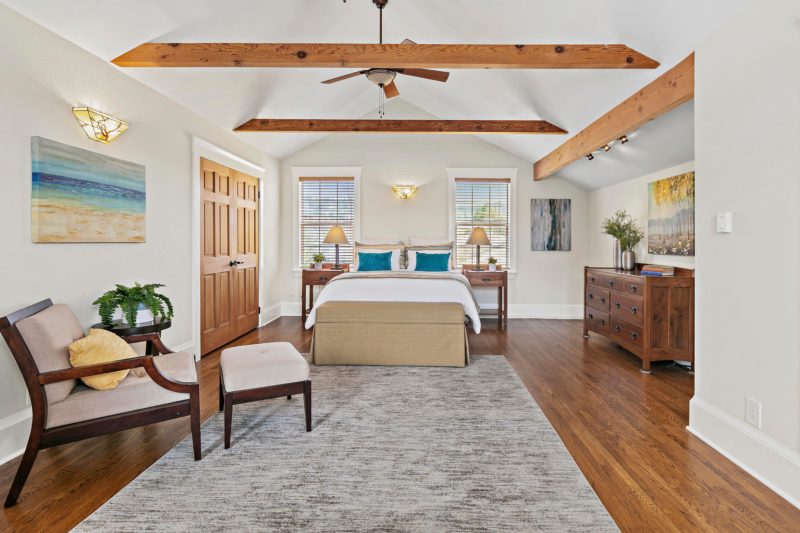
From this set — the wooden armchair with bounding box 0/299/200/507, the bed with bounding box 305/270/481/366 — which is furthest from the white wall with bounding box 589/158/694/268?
the wooden armchair with bounding box 0/299/200/507

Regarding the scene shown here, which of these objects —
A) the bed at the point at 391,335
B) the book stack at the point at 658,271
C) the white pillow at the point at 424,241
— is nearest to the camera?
the bed at the point at 391,335

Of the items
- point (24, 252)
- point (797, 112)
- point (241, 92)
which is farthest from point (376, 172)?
point (797, 112)

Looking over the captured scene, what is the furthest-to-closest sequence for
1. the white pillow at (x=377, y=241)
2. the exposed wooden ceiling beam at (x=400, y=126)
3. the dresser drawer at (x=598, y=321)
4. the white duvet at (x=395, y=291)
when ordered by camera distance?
1. the white pillow at (x=377, y=241)
2. the exposed wooden ceiling beam at (x=400, y=126)
3. the dresser drawer at (x=598, y=321)
4. the white duvet at (x=395, y=291)

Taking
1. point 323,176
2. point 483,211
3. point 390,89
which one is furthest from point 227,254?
point 483,211

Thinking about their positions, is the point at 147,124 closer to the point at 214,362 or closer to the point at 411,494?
the point at 214,362

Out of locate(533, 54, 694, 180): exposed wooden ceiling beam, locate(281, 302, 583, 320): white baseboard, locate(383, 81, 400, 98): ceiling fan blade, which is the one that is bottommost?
locate(281, 302, 583, 320): white baseboard

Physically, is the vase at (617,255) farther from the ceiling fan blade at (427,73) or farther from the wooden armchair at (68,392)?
the wooden armchair at (68,392)

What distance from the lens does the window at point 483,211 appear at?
22.5 ft

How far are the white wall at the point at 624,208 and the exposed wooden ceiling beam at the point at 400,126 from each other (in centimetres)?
124

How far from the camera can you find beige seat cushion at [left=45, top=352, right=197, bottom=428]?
2.00 meters

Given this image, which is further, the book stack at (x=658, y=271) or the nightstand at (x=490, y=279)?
the nightstand at (x=490, y=279)

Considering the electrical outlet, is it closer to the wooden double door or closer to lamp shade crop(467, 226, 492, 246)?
lamp shade crop(467, 226, 492, 246)

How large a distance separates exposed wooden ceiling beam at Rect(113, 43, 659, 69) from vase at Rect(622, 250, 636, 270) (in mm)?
2414

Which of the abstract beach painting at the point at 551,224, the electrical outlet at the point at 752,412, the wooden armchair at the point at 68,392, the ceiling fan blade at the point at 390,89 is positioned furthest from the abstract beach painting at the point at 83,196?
the abstract beach painting at the point at 551,224
